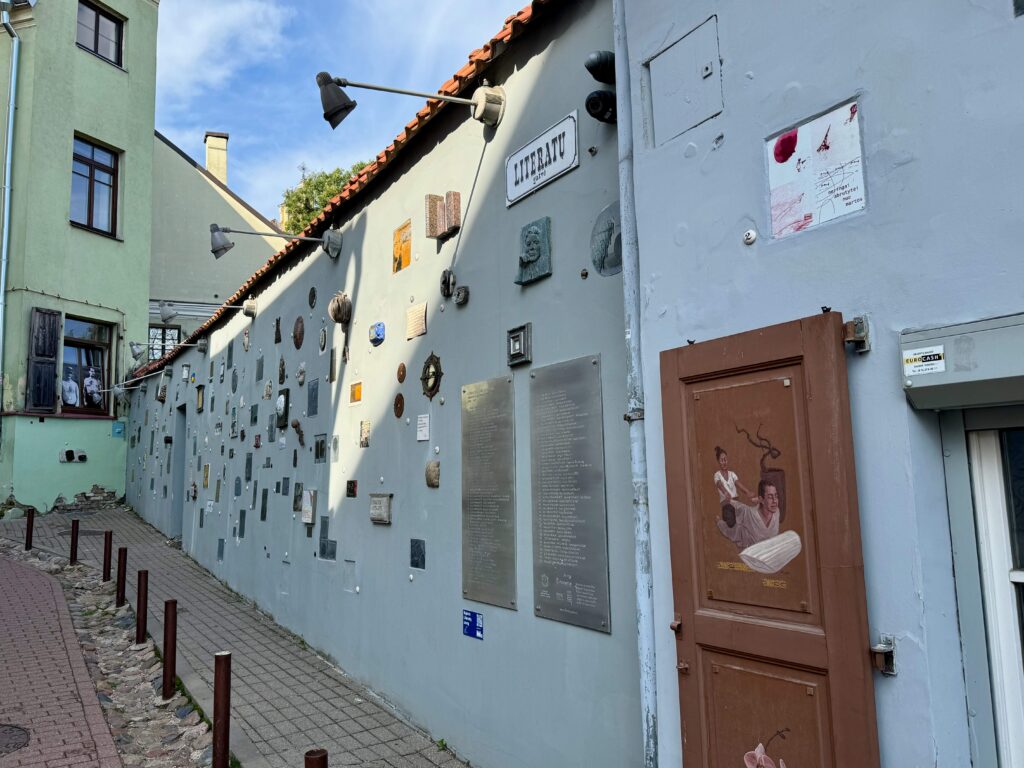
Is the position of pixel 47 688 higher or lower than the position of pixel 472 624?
lower

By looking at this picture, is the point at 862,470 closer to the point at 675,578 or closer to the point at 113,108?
the point at 675,578

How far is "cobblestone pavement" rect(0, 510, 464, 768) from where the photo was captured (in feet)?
14.9

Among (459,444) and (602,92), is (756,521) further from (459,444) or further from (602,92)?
(459,444)

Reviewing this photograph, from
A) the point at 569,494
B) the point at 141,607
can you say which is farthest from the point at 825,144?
the point at 141,607

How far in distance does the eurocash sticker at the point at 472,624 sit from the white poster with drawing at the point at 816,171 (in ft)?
9.03

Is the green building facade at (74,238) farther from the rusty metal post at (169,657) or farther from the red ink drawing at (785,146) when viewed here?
the red ink drawing at (785,146)

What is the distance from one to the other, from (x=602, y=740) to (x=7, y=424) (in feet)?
44.7

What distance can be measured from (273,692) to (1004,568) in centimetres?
509

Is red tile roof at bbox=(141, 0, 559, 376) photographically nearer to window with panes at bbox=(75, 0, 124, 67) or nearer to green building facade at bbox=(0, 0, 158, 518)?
green building facade at bbox=(0, 0, 158, 518)

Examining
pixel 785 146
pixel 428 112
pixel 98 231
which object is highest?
pixel 98 231

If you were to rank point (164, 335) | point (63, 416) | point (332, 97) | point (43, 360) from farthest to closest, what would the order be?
1. point (164, 335)
2. point (63, 416)
3. point (43, 360)
4. point (332, 97)

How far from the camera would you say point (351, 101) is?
442cm

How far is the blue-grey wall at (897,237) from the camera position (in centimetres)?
205

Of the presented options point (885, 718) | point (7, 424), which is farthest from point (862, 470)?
point (7, 424)
